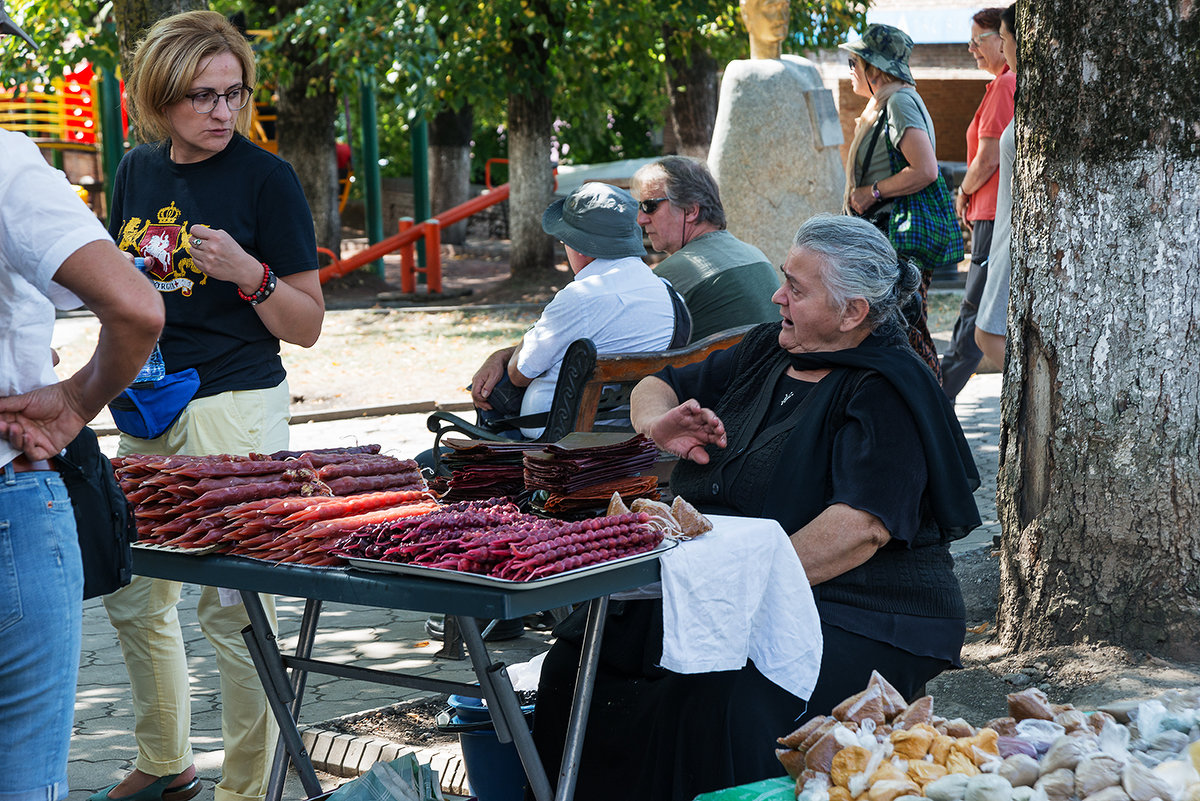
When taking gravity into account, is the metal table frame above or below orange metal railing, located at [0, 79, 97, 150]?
below

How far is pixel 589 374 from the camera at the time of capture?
4.40m

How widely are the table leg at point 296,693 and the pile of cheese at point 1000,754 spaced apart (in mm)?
1296

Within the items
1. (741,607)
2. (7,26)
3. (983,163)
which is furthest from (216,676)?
(983,163)

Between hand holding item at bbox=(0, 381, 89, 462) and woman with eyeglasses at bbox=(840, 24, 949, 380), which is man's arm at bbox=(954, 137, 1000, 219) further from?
hand holding item at bbox=(0, 381, 89, 462)

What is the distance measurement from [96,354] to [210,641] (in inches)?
59.0

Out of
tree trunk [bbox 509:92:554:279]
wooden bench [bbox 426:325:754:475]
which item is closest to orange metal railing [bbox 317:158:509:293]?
tree trunk [bbox 509:92:554:279]

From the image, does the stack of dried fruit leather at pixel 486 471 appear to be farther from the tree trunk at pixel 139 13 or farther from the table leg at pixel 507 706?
the tree trunk at pixel 139 13

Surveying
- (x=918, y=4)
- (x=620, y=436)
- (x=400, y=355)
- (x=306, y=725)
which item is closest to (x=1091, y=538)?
(x=620, y=436)

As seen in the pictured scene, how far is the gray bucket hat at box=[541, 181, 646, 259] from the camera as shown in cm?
468

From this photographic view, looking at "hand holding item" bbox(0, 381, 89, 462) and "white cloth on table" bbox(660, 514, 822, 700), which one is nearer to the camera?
"hand holding item" bbox(0, 381, 89, 462)

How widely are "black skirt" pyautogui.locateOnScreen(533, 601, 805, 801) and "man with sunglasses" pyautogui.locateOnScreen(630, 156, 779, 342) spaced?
2.15 metres

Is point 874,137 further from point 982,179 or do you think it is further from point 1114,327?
point 1114,327

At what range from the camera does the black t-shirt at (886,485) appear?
9.65ft

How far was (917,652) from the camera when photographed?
3.04 m
